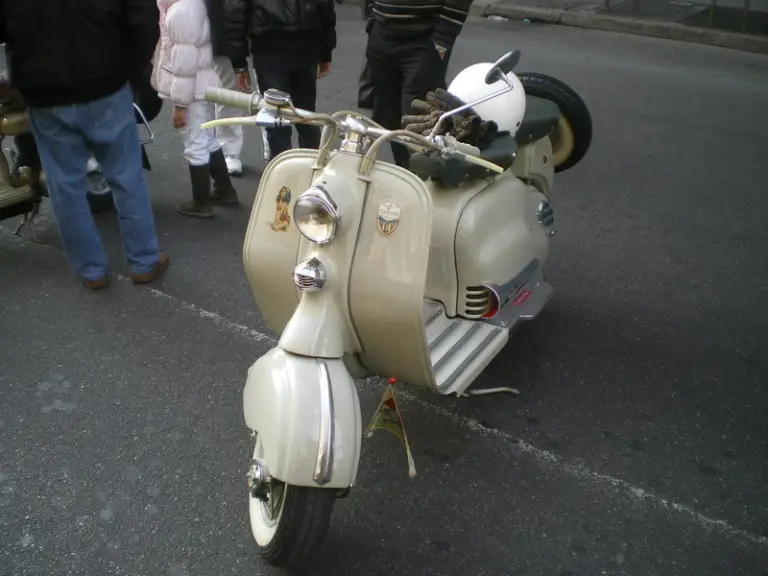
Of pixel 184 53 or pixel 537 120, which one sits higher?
pixel 537 120

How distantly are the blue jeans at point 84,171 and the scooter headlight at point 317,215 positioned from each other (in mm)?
1799

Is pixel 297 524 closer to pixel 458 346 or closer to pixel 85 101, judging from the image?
pixel 458 346

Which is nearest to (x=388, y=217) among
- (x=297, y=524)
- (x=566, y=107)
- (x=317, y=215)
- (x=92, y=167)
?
(x=317, y=215)

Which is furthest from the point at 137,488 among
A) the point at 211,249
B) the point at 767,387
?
the point at 767,387

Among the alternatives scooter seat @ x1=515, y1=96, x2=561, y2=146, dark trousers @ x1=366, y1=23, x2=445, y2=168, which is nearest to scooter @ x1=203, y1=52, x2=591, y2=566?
scooter seat @ x1=515, y1=96, x2=561, y2=146

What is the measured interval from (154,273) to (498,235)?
184cm

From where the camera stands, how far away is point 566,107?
11.1 ft

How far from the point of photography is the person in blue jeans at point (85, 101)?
3232mm

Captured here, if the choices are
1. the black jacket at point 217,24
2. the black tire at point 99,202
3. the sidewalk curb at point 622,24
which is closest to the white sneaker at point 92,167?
the black tire at point 99,202

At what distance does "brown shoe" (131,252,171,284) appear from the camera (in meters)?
3.83

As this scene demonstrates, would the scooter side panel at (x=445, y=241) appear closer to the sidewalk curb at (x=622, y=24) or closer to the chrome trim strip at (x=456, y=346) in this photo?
the chrome trim strip at (x=456, y=346)

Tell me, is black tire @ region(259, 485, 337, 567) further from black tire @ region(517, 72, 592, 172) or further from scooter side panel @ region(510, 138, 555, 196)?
black tire @ region(517, 72, 592, 172)

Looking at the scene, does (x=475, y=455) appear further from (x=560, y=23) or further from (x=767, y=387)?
(x=560, y=23)

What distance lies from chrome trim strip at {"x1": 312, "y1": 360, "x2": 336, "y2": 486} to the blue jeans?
2.05 meters
